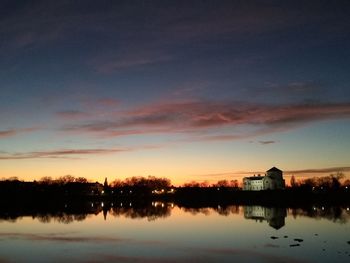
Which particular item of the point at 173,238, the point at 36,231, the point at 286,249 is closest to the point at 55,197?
the point at 36,231

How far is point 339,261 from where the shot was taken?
33.7m

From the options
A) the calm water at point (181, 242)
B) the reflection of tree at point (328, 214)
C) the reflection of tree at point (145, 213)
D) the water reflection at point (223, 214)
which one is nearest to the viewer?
the calm water at point (181, 242)

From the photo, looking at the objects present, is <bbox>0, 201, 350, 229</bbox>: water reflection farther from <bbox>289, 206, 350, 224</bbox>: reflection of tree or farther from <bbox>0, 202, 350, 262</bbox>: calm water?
<bbox>0, 202, 350, 262</bbox>: calm water

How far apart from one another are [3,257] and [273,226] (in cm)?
3705

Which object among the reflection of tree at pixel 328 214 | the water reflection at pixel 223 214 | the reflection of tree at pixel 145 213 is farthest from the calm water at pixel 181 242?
the reflection of tree at pixel 145 213

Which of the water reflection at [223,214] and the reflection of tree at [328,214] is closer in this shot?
the reflection of tree at [328,214]

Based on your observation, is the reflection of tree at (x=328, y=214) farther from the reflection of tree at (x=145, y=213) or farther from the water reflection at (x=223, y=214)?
the reflection of tree at (x=145, y=213)

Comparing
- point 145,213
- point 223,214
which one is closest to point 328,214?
point 223,214

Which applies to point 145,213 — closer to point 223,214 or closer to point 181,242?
point 223,214

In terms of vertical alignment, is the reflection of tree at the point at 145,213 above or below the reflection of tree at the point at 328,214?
above

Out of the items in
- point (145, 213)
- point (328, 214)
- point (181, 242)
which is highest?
point (145, 213)

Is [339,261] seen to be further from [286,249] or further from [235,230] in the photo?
[235,230]

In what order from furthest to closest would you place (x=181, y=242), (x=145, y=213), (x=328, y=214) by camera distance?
(x=145, y=213) → (x=328, y=214) → (x=181, y=242)

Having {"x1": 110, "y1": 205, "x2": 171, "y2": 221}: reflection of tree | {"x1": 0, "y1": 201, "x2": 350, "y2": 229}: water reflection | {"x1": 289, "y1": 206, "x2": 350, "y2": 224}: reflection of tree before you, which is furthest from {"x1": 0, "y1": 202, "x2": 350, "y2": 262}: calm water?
{"x1": 110, "y1": 205, "x2": 171, "y2": 221}: reflection of tree
